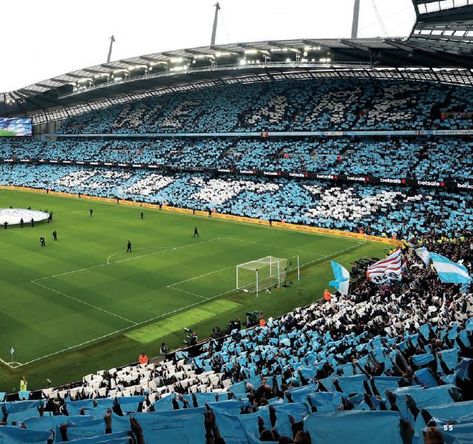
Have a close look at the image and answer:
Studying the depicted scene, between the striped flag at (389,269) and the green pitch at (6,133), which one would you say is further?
the green pitch at (6,133)

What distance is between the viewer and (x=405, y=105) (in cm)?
6975

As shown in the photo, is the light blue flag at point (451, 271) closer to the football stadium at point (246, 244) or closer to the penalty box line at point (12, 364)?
the football stadium at point (246, 244)

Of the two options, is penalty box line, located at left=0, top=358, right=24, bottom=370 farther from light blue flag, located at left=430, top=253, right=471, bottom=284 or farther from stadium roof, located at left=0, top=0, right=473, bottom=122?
stadium roof, located at left=0, top=0, right=473, bottom=122

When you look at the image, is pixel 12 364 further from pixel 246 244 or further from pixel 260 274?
pixel 246 244

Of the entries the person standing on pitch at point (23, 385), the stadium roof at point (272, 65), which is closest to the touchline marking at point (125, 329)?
the person standing on pitch at point (23, 385)

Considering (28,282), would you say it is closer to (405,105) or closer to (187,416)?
(187,416)

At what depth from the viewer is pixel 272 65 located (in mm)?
71000

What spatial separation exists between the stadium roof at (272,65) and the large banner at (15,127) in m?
3.81

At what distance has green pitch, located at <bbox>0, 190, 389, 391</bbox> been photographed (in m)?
25.4

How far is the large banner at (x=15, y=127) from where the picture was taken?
108 m

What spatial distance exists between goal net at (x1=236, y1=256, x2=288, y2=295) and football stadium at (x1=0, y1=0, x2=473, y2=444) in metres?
0.22

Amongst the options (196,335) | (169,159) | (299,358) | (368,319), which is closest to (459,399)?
(299,358)

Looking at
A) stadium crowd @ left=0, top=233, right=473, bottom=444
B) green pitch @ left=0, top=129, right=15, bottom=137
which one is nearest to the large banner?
green pitch @ left=0, top=129, right=15, bottom=137

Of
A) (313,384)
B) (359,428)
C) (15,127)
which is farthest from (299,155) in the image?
Result: (359,428)
